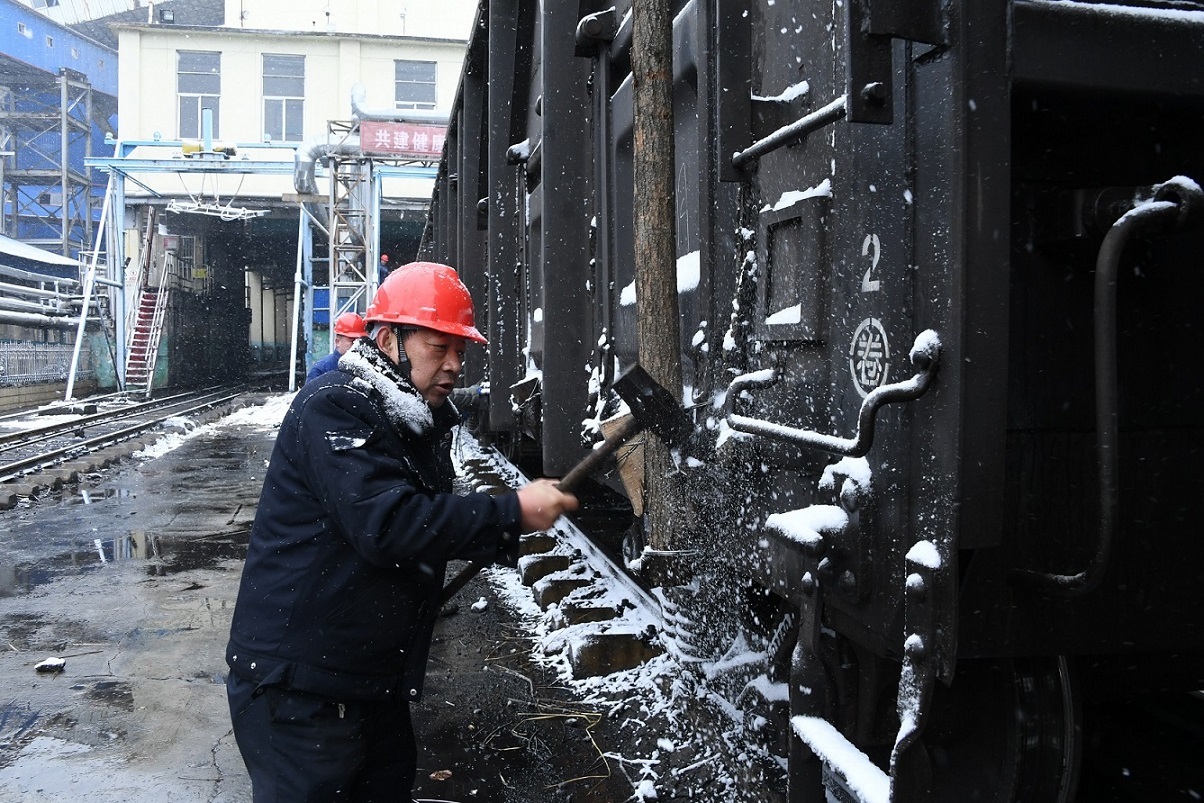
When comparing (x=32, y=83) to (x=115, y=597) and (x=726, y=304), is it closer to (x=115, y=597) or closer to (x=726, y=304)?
(x=115, y=597)

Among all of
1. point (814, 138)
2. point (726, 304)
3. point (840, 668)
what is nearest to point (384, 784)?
point (840, 668)

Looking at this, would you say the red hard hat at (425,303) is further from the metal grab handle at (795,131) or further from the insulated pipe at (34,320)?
the insulated pipe at (34,320)

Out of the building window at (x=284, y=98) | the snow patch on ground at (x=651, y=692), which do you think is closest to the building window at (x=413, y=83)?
the building window at (x=284, y=98)

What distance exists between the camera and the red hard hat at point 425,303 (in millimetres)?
2654

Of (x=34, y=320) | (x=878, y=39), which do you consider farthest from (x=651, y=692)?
(x=34, y=320)

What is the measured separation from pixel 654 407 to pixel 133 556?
6771 millimetres

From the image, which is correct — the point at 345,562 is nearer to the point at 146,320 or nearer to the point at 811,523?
the point at 811,523

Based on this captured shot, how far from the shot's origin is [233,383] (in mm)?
38969

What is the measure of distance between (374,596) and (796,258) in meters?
1.41

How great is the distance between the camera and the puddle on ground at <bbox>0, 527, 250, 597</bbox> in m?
7.30

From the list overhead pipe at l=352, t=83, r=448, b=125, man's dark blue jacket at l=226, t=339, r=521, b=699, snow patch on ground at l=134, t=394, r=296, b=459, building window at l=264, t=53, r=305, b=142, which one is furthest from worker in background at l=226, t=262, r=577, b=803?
building window at l=264, t=53, r=305, b=142

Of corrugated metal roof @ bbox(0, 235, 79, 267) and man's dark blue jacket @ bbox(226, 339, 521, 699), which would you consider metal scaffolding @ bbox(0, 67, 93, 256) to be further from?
man's dark blue jacket @ bbox(226, 339, 521, 699)

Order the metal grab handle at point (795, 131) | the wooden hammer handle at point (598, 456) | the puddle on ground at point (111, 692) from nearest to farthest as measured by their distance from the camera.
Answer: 1. the metal grab handle at point (795, 131)
2. the wooden hammer handle at point (598, 456)
3. the puddle on ground at point (111, 692)

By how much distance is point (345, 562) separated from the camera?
2479 millimetres
